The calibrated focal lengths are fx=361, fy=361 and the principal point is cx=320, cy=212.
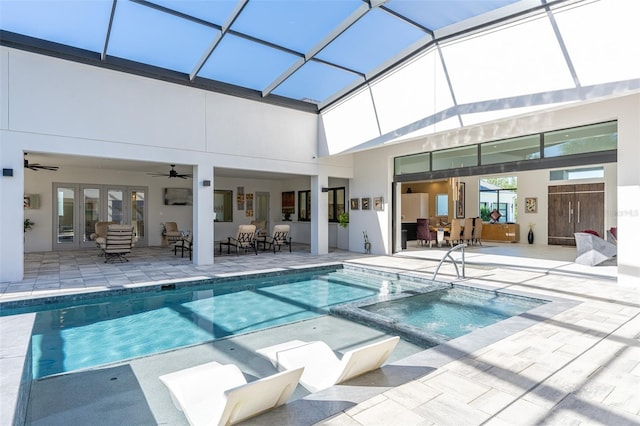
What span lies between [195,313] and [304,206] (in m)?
9.70

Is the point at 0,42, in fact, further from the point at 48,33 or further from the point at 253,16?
the point at 253,16

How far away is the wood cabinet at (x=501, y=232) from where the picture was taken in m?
14.5

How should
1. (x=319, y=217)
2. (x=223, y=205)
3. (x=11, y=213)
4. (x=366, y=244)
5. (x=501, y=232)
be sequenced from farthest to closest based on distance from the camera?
(x=223, y=205)
(x=501, y=232)
(x=366, y=244)
(x=319, y=217)
(x=11, y=213)

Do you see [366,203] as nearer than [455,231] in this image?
Yes

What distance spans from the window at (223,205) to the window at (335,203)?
14.2 ft

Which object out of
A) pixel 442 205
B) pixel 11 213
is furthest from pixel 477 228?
pixel 11 213

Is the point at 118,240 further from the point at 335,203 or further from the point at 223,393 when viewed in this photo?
the point at 223,393

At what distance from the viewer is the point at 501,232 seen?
48.8 feet

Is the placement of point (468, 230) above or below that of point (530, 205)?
below

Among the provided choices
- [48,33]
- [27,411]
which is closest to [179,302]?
[27,411]

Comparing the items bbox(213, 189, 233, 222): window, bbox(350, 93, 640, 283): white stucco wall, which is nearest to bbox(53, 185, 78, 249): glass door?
bbox(213, 189, 233, 222): window

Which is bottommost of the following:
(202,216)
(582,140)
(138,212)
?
(202,216)

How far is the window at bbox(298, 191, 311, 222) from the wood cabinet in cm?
751

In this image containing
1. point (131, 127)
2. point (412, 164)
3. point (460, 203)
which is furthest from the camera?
point (460, 203)
